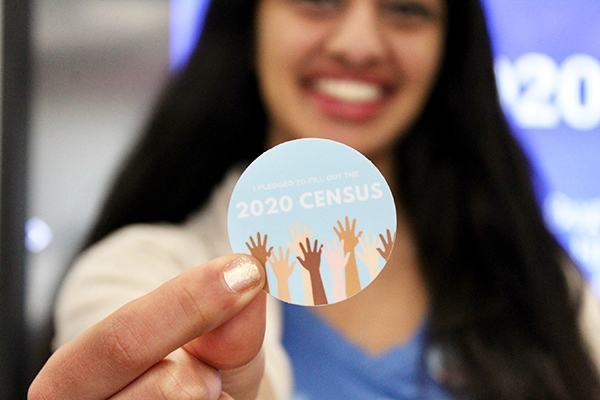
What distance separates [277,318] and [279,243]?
0.47 meters

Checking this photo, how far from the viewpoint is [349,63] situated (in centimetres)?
116

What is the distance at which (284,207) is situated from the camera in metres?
0.60

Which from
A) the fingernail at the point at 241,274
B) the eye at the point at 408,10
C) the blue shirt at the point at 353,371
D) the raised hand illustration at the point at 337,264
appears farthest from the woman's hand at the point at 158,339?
the eye at the point at 408,10

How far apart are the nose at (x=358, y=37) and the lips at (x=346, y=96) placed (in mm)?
61

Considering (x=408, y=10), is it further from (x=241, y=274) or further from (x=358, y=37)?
(x=241, y=274)

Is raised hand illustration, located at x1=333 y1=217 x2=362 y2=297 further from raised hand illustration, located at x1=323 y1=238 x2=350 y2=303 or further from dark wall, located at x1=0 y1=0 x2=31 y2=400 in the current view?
dark wall, located at x1=0 y1=0 x2=31 y2=400

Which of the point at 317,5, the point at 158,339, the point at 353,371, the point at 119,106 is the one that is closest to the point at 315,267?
the point at 158,339

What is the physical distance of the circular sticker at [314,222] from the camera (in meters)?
0.60

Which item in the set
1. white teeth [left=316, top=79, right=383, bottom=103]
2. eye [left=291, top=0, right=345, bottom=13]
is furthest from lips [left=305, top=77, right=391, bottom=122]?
eye [left=291, top=0, right=345, bottom=13]

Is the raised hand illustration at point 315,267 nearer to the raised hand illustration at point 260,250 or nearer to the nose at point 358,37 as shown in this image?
the raised hand illustration at point 260,250

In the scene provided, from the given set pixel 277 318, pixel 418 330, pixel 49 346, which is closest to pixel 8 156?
pixel 49 346

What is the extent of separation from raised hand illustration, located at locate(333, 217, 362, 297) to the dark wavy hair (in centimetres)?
63

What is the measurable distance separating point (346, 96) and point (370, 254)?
27.0 inches

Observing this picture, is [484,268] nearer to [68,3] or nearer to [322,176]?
[322,176]
